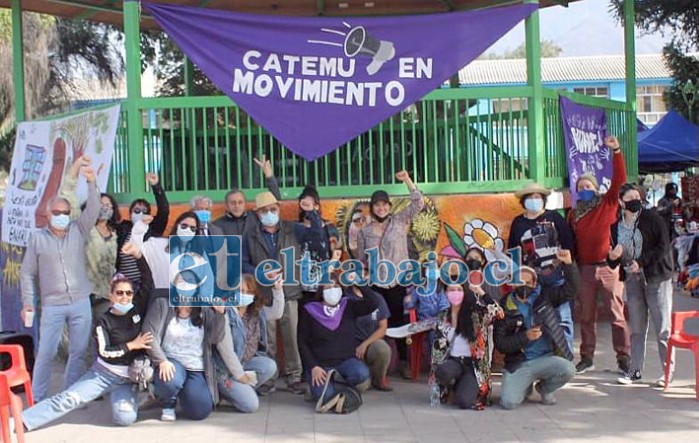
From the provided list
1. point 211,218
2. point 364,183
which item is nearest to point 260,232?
point 211,218

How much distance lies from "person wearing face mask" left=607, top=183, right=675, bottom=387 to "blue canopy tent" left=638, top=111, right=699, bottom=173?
13131 millimetres

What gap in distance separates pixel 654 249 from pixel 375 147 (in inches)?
129

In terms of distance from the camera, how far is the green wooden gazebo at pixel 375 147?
32.1 feet

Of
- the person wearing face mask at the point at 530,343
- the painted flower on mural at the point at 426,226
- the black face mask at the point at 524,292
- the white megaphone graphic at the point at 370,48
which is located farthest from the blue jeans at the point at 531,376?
the white megaphone graphic at the point at 370,48

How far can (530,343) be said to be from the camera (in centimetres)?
810

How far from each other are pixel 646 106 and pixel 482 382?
5647 cm

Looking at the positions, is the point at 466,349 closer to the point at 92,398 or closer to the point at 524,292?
the point at 524,292

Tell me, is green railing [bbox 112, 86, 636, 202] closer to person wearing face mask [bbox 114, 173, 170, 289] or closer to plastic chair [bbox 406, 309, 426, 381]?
person wearing face mask [bbox 114, 173, 170, 289]

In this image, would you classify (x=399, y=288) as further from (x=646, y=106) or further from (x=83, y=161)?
(x=646, y=106)

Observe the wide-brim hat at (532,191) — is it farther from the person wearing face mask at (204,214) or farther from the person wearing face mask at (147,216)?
the person wearing face mask at (147,216)

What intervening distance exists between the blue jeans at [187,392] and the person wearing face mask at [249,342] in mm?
227

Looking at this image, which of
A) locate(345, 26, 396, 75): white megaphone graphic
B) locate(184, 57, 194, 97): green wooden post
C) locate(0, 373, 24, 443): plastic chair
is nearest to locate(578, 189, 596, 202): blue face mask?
locate(345, 26, 396, 75): white megaphone graphic

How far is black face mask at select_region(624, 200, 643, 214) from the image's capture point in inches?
339

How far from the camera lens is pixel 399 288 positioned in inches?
372
